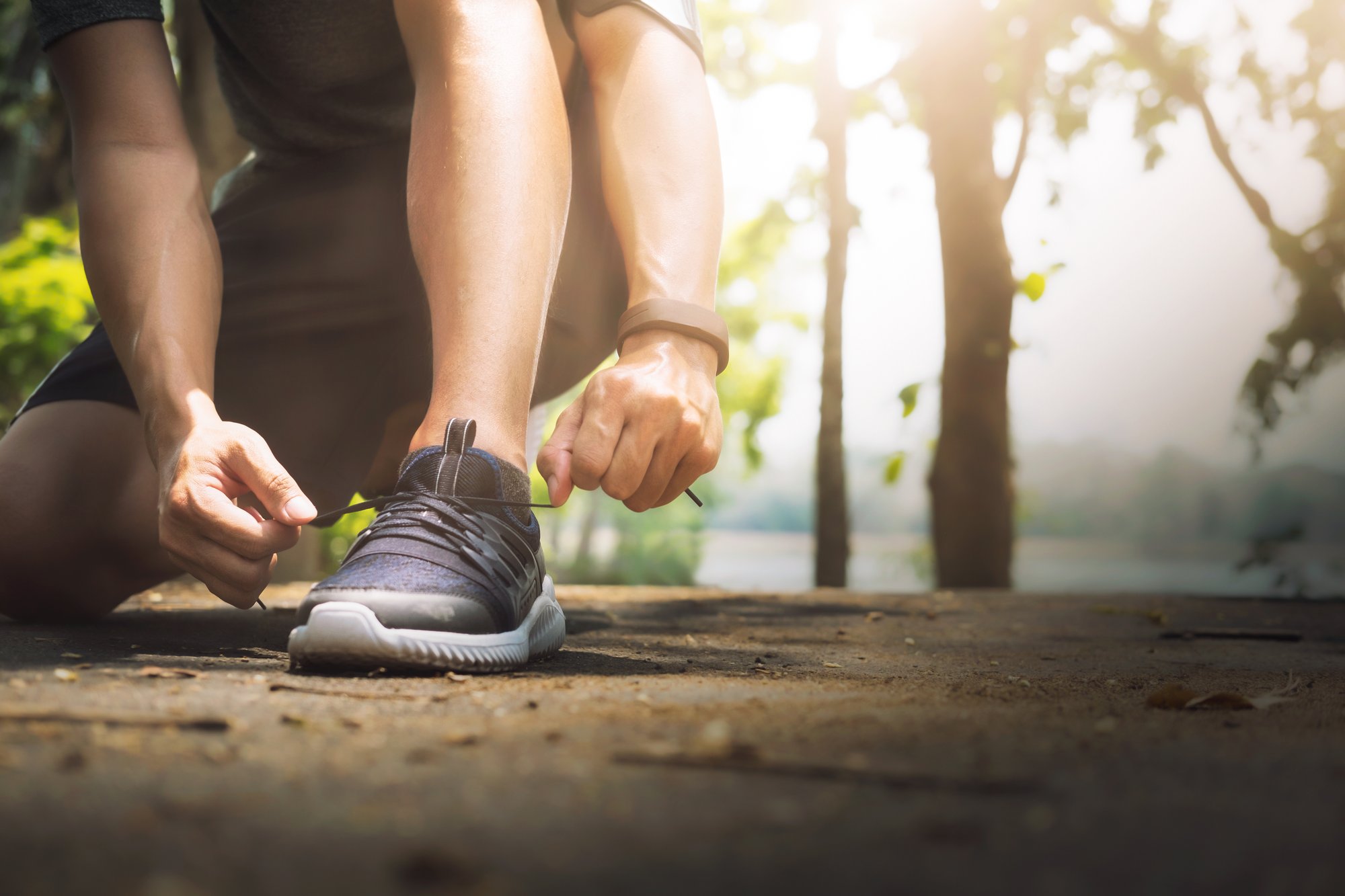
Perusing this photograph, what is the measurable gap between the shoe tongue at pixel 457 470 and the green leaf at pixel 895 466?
156 inches

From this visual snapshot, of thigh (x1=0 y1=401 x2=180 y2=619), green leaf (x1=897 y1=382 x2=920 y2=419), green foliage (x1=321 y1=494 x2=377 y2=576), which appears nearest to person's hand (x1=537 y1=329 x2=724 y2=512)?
thigh (x1=0 y1=401 x2=180 y2=619)

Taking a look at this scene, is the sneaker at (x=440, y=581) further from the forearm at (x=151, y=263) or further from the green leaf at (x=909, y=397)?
the green leaf at (x=909, y=397)

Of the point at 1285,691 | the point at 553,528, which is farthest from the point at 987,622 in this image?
the point at 553,528

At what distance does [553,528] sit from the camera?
18078 mm

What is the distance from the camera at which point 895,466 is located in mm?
4883

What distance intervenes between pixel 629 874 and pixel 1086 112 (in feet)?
22.9

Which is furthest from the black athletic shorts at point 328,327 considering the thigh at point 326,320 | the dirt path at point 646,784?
the dirt path at point 646,784

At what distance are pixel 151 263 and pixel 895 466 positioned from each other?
155 inches

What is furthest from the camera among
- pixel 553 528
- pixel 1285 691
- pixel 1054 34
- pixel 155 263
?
pixel 553 528

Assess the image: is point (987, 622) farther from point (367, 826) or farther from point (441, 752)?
point (367, 826)

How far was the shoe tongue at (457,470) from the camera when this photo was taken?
109 centimetres

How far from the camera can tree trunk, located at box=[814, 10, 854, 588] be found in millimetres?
5027

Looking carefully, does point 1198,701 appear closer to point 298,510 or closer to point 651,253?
point 651,253

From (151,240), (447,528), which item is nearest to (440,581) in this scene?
(447,528)
